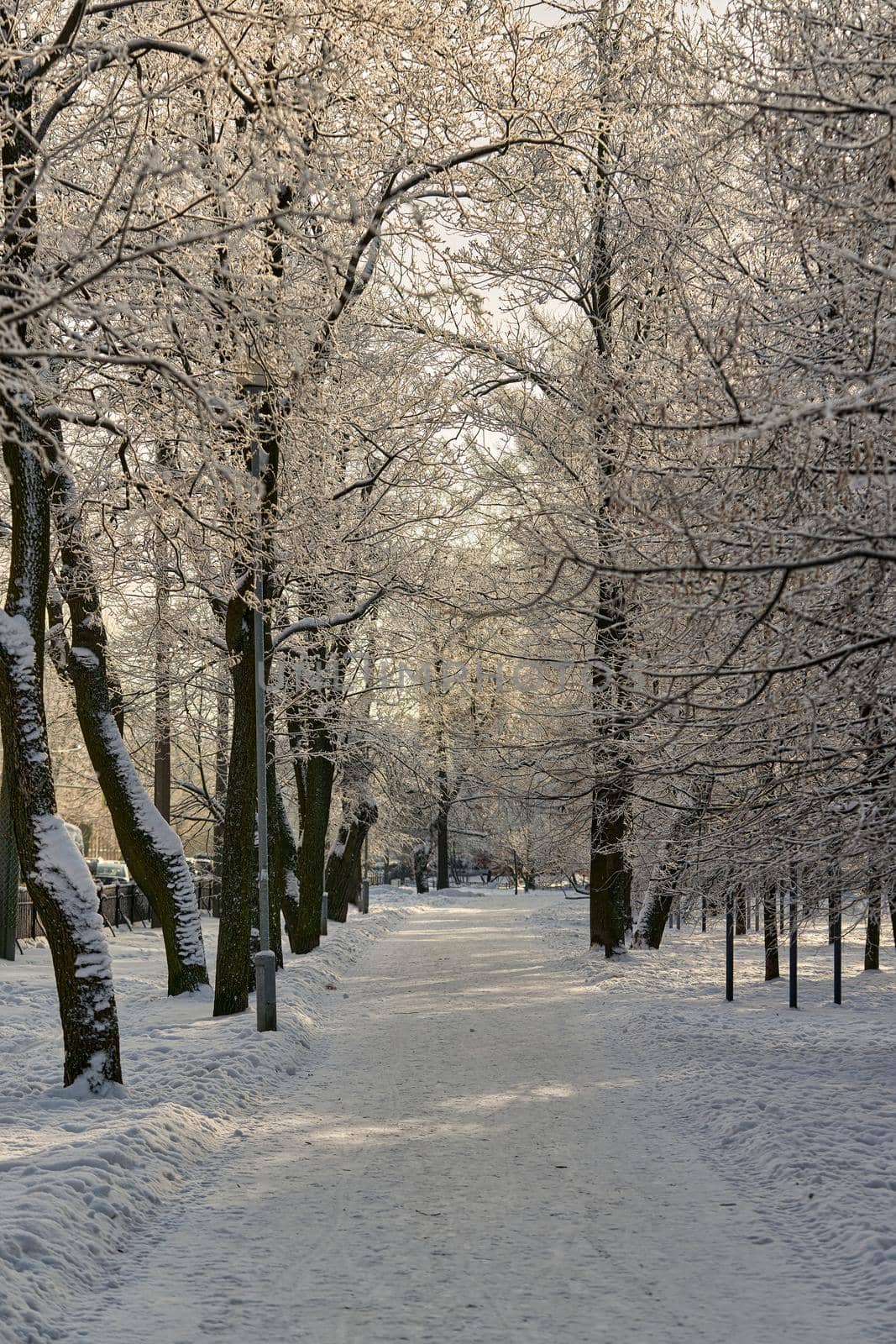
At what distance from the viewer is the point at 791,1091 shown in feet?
33.7

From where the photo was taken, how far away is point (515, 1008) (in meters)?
16.7

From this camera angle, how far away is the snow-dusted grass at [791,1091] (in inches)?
259

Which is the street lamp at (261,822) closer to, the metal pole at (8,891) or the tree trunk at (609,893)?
the tree trunk at (609,893)

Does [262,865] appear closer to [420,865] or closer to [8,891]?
[8,891]

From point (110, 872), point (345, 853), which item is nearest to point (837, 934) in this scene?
point (345, 853)

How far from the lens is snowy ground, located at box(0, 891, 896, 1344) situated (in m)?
5.61

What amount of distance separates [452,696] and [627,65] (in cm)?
1784

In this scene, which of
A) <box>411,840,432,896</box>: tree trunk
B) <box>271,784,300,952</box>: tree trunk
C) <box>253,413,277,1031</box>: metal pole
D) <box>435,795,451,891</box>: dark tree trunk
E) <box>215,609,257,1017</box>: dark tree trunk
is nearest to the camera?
<box>253,413,277,1031</box>: metal pole

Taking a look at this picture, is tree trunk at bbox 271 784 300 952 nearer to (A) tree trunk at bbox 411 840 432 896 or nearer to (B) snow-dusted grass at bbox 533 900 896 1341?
(B) snow-dusted grass at bbox 533 900 896 1341

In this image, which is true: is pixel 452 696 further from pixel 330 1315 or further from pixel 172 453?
pixel 330 1315

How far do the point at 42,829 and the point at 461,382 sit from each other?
35.3 ft

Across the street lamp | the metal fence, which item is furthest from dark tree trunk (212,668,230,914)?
the street lamp

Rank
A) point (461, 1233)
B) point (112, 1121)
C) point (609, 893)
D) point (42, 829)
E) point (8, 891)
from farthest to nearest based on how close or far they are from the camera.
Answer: point (609, 893) → point (8, 891) → point (42, 829) → point (112, 1121) → point (461, 1233)

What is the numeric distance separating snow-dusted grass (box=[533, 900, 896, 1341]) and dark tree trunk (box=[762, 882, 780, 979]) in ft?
1.13
